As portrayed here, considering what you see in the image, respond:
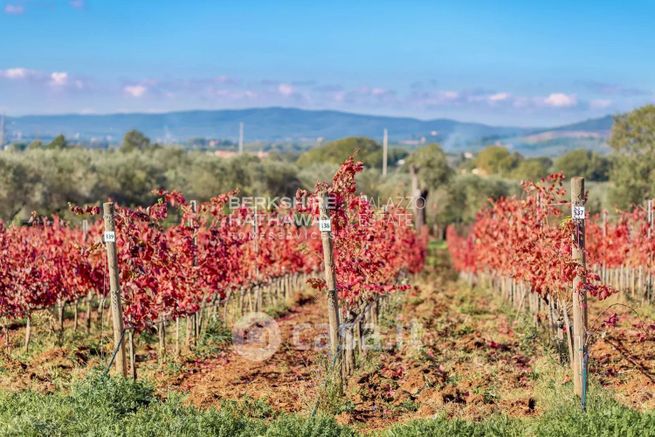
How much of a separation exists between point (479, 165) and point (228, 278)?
142539 millimetres

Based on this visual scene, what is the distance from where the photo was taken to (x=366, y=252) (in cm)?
1305

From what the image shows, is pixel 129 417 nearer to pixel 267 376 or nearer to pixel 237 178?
pixel 267 376

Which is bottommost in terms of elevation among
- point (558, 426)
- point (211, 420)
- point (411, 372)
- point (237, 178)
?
point (411, 372)

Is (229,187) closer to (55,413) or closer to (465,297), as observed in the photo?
(465,297)

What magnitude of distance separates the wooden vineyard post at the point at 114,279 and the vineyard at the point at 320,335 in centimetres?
2

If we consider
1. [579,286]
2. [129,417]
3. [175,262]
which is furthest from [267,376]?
[579,286]

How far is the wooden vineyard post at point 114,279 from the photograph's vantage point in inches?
449

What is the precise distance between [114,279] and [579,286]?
6621 mm

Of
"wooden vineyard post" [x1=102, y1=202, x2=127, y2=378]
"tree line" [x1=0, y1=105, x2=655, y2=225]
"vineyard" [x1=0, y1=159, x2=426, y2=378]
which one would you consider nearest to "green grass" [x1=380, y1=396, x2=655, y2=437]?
"vineyard" [x1=0, y1=159, x2=426, y2=378]

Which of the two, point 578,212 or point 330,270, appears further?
point 330,270

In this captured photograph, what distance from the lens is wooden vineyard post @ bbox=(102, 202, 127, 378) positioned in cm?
1141

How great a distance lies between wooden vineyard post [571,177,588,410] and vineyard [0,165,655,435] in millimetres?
21

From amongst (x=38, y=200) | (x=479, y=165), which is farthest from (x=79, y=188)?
(x=479, y=165)

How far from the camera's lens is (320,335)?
16.5m
